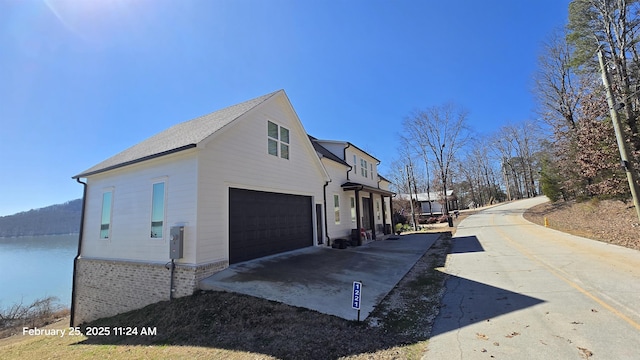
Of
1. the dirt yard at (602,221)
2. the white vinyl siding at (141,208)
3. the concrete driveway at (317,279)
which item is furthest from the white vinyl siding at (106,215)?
the dirt yard at (602,221)

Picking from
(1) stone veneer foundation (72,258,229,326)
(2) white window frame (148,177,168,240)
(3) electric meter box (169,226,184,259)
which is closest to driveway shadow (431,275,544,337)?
(1) stone veneer foundation (72,258,229,326)

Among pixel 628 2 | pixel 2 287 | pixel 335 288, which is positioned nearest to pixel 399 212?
pixel 628 2

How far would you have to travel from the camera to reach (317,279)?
311 inches

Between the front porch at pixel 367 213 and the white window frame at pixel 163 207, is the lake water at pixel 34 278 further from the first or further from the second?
the front porch at pixel 367 213

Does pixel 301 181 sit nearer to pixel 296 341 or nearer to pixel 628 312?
pixel 296 341

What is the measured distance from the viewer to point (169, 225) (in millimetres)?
8555

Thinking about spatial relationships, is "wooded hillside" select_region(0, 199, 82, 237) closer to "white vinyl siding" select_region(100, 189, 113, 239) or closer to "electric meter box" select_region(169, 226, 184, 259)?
"white vinyl siding" select_region(100, 189, 113, 239)

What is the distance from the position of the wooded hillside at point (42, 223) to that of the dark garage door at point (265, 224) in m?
89.5

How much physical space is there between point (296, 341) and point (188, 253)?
15.9 ft

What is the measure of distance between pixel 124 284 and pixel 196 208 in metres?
4.49

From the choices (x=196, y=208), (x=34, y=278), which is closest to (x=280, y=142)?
(x=196, y=208)

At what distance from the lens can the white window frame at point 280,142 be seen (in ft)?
37.1

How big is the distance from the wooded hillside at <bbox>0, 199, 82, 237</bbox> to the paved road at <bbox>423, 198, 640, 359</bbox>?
97052mm

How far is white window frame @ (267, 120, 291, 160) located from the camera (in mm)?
11312
